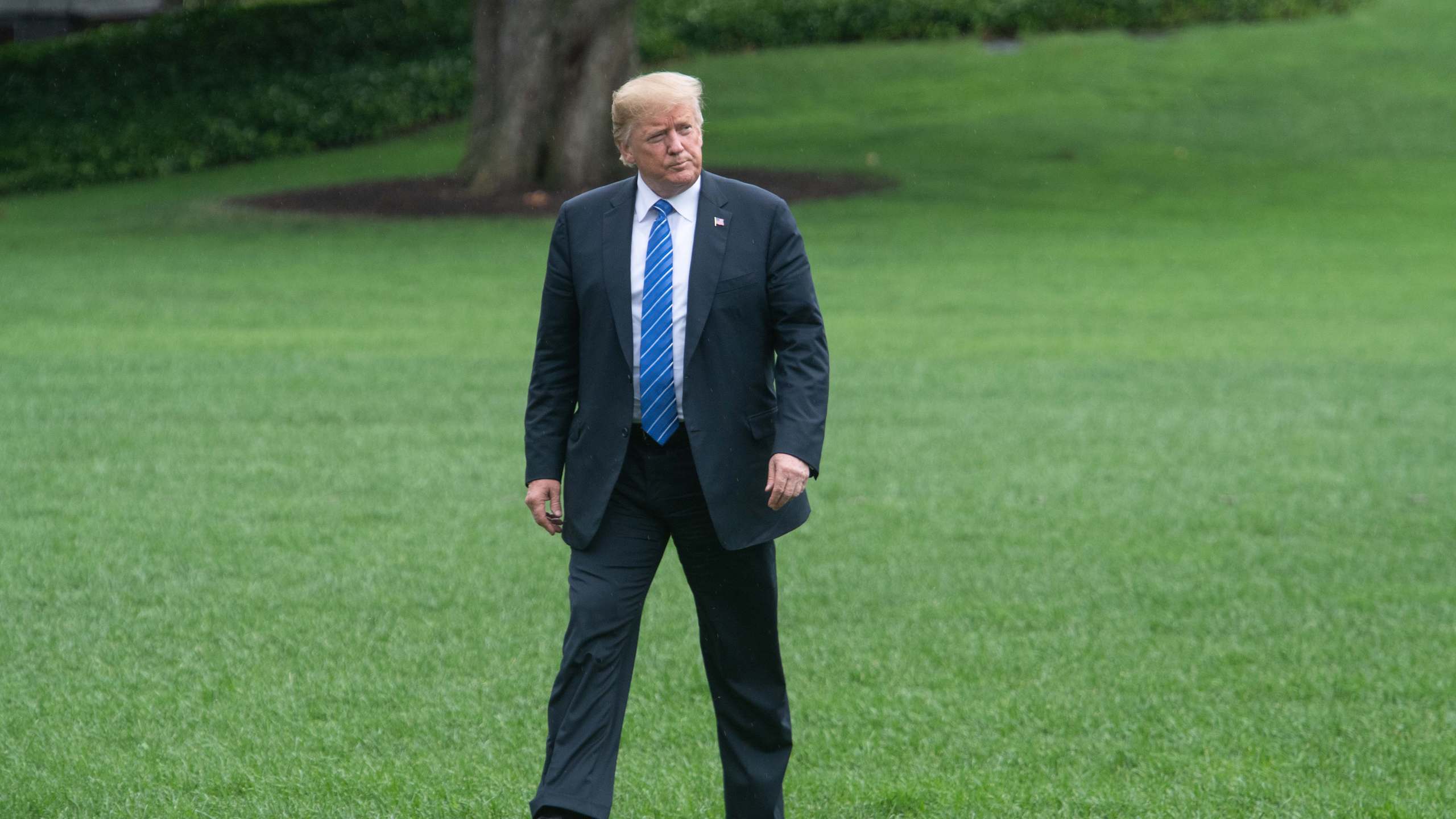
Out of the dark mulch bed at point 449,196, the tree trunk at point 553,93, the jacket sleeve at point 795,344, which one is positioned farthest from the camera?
the dark mulch bed at point 449,196

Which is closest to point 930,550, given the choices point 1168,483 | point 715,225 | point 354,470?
point 1168,483

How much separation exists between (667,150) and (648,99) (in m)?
0.15

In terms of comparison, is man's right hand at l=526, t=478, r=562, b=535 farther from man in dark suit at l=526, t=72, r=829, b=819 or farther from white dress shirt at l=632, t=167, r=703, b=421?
white dress shirt at l=632, t=167, r=703, b=421

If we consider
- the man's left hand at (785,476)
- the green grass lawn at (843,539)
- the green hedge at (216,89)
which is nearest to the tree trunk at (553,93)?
the green grass lawn at (843,539)

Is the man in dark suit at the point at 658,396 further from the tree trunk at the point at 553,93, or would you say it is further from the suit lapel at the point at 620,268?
the tree trunk at the point at 553,93

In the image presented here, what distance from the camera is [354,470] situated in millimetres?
9172

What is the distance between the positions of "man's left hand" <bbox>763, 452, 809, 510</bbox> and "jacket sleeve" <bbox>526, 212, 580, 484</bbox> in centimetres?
59

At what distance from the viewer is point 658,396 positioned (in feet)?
13.2

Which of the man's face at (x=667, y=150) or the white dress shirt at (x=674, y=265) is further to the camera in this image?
the white dress shirt at (x=674, y=265)

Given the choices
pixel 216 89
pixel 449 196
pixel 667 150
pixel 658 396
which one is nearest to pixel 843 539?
pixel 658 396

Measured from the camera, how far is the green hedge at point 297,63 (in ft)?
89.8

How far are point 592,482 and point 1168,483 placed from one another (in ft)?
18.8

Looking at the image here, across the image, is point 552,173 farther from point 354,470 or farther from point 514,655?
point 514,655

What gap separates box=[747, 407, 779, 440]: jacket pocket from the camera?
4.07 m
